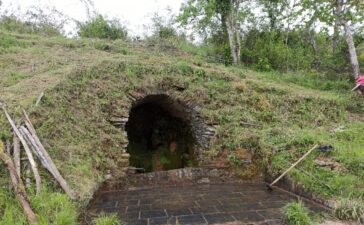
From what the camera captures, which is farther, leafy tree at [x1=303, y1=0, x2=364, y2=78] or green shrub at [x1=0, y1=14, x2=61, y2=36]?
green shrub at [x1=0, y1=14, x2=61, y2=36]

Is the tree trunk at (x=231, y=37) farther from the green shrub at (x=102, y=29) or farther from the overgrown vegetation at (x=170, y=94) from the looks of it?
the green shrub at (x=102, y=29)

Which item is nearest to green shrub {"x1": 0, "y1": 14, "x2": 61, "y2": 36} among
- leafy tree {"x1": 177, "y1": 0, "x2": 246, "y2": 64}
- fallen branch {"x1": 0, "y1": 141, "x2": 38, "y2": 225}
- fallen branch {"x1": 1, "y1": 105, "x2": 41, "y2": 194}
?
leafy tree {"x1": 177, "y1": 0, "x2": 246, "y2": 64}

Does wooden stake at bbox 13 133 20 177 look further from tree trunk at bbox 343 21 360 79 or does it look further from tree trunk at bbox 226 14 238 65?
tree trunk at bbox 343 21 360 79

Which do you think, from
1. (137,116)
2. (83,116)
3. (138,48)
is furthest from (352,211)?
(138,48)

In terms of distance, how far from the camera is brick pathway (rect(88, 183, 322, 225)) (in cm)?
399

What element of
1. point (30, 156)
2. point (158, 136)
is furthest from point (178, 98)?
point (30, 156)

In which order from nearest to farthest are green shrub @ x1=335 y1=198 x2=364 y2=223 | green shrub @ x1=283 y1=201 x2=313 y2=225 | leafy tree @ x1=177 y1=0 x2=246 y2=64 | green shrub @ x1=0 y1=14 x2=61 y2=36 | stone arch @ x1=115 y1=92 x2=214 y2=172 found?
1. green shrub @ x1=283 y1=201 x2=313 y2=225
2. green shrub @ x1=335 y1=198 x2=364 y2=223
3. stone arch @ x1=115 y1=92 x2=214 y2=172
4. leafy tree @ x1=177 y1=0 x2=246 y2=64
5. green shrub @ x1=0 y1=14 x2=61 y2=36

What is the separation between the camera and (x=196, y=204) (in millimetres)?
4688

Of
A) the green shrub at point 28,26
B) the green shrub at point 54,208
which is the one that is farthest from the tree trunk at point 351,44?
the green shrub at point 28,26

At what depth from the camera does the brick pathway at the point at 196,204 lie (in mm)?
3990

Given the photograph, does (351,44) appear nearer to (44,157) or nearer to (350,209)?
(350,209)

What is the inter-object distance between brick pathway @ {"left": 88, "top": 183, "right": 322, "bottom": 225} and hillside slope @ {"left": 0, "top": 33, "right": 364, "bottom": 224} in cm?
45

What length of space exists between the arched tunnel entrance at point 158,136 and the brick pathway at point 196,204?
249 cm

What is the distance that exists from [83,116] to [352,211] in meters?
4.87
